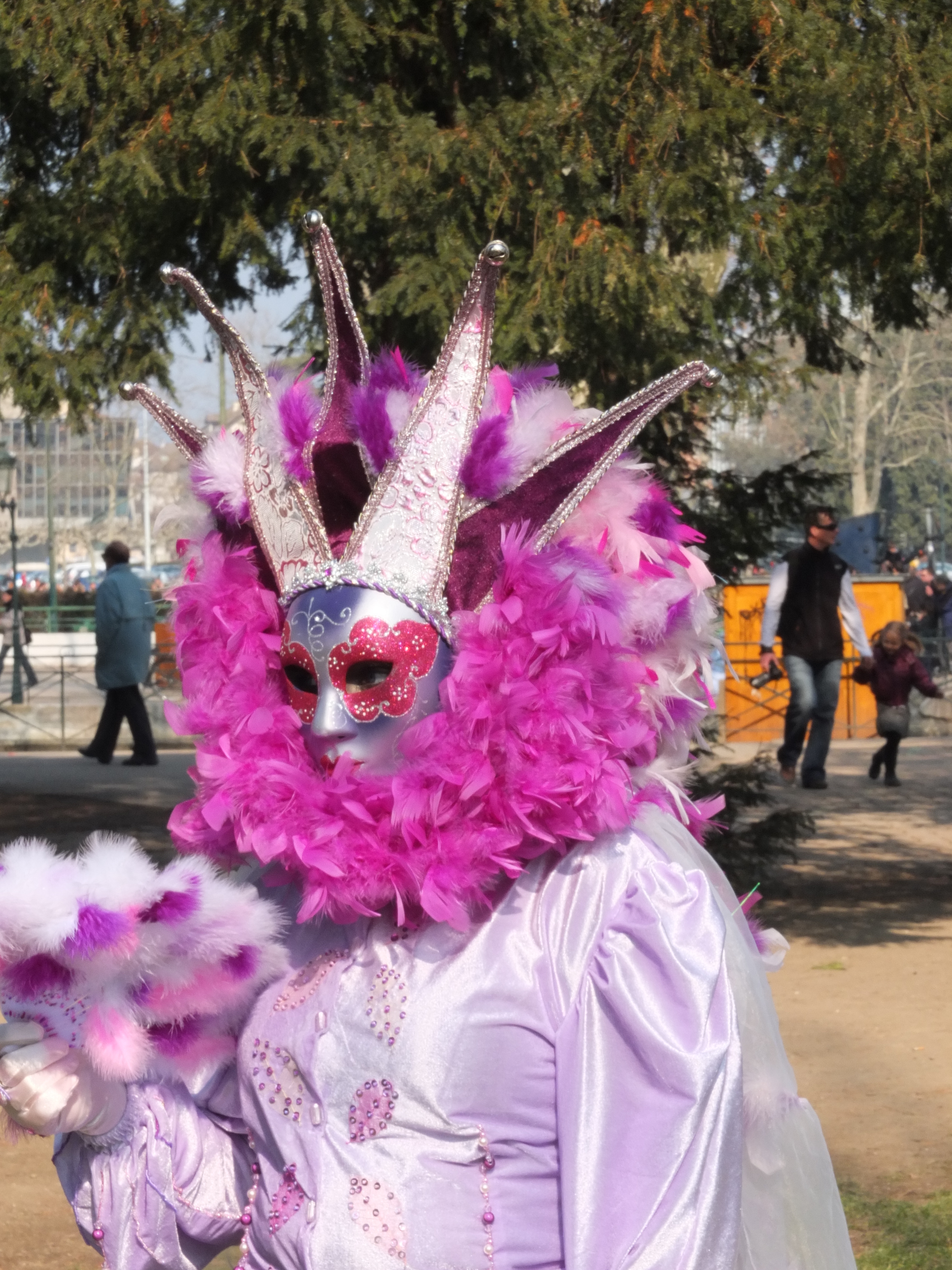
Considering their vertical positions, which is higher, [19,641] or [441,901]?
[441,901]

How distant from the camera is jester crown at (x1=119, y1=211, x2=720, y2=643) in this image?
2203 millimetres

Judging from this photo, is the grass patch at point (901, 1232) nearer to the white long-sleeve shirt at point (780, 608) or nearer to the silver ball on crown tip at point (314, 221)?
the silver ball on crown tip at point (314, 221)

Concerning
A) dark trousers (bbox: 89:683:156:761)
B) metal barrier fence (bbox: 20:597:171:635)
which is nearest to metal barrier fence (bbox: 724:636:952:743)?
dark trousers (bbox: 89:683:156:761)

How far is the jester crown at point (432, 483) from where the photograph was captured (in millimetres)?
2203

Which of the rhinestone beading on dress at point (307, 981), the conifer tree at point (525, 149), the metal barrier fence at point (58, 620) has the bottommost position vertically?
the metal barrier fence at point (58, 620)

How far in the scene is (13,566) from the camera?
61.2 ft

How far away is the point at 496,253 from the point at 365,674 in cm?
58

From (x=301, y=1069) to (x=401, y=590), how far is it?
64 cm

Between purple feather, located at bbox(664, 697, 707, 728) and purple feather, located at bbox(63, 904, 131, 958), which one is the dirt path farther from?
purple feather, located at bbox(63, 904, 131, 958)

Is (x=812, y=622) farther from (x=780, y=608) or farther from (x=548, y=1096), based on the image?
(x=548, y=1096)

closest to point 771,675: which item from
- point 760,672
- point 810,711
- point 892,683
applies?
point 810,711

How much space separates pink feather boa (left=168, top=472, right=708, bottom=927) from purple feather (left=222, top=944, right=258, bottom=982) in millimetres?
81

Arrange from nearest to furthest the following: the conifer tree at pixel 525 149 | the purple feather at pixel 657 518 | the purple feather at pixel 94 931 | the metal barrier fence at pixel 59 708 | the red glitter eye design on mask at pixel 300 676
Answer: the purple feather at pixel 94 931
the red glitter eye design on mask at pixel 300 676
the purple feather at pixel 657 518
the conifer tree at pixel 525 149
the metal barrier fence at pixel 59 708

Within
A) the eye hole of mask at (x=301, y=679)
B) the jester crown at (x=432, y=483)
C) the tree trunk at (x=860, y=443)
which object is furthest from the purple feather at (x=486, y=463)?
the tree trunk at (x=860, y=443)
